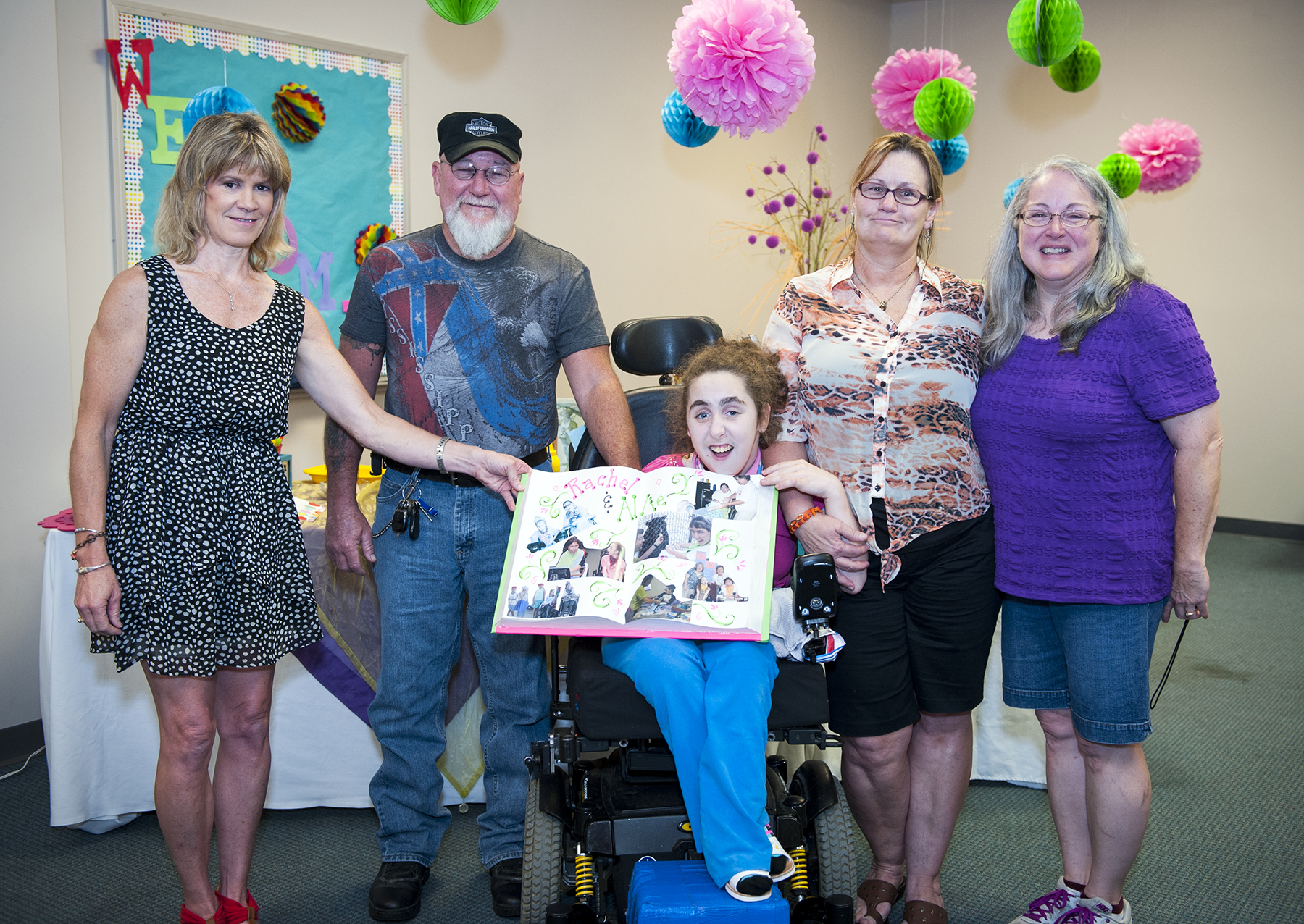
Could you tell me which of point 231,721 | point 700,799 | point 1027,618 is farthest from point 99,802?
point 1027,618

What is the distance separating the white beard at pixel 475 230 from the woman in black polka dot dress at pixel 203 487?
1.26 ft

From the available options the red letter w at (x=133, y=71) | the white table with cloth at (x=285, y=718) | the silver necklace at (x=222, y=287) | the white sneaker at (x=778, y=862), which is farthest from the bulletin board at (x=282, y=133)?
the white sneaker at (x=778, y=862)

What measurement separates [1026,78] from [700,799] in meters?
6.69

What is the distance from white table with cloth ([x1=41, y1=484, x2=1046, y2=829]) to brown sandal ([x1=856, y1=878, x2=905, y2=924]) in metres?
0.40

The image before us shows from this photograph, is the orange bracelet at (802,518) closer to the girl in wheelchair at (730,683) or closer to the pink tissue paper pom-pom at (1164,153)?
the girl in wheelchair at (730,683)

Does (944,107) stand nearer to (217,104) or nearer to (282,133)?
(282,133)

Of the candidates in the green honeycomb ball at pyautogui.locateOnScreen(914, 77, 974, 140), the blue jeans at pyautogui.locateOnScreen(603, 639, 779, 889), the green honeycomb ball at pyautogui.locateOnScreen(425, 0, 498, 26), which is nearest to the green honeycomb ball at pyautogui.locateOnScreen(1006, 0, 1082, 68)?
the green honeycomb ball at pyautogui.locateOnScreen(914, 77, 974, 140)

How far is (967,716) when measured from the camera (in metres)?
2.18

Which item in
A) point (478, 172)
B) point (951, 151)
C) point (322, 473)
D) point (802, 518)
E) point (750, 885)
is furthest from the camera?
point (951, 151)

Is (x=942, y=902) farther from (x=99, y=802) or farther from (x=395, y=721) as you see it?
(x=99, y=802)

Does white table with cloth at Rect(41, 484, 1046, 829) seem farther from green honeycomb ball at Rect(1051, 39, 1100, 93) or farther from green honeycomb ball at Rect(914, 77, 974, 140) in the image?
green honeycomb ball at Rect(1051, 39, 1100, 93)

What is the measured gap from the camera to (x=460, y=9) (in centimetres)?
291

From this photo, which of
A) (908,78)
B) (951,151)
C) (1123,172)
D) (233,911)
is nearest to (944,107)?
(908,78)

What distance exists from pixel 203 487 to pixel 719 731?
110 centimetres
